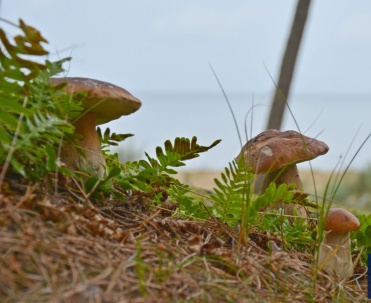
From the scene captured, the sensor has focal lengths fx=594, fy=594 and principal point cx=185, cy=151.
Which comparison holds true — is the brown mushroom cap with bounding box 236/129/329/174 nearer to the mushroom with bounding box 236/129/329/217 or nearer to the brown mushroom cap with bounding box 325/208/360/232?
the mushroom with bounding box 236/129/329/217

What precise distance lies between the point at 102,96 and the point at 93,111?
17cm

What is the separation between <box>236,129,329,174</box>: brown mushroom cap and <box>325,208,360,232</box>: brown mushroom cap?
357 mm

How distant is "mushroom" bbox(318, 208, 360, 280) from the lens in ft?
7.00

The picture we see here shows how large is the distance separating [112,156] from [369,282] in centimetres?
114

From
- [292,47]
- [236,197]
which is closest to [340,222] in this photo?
[236,197]

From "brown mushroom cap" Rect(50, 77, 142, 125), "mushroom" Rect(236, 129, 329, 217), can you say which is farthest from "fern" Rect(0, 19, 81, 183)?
"mushroom" Rect(236, 129, 329, 217)

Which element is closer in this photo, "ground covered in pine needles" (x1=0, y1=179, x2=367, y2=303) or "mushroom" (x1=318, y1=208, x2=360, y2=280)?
"ground covered in pine needles" (x1=0, y1=179, x2=367, y2=303)

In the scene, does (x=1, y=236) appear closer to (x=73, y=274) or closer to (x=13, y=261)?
(x=13, y=261)

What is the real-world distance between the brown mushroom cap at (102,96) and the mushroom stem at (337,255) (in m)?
0.86

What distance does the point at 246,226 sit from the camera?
199cm

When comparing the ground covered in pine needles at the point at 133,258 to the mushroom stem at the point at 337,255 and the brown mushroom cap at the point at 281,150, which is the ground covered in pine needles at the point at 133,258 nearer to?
the mushroom stem at the point at 337,255

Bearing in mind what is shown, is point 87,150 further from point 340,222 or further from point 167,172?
point 340,222

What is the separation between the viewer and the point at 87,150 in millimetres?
2047

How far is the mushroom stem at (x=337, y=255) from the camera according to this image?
215 centimetres
